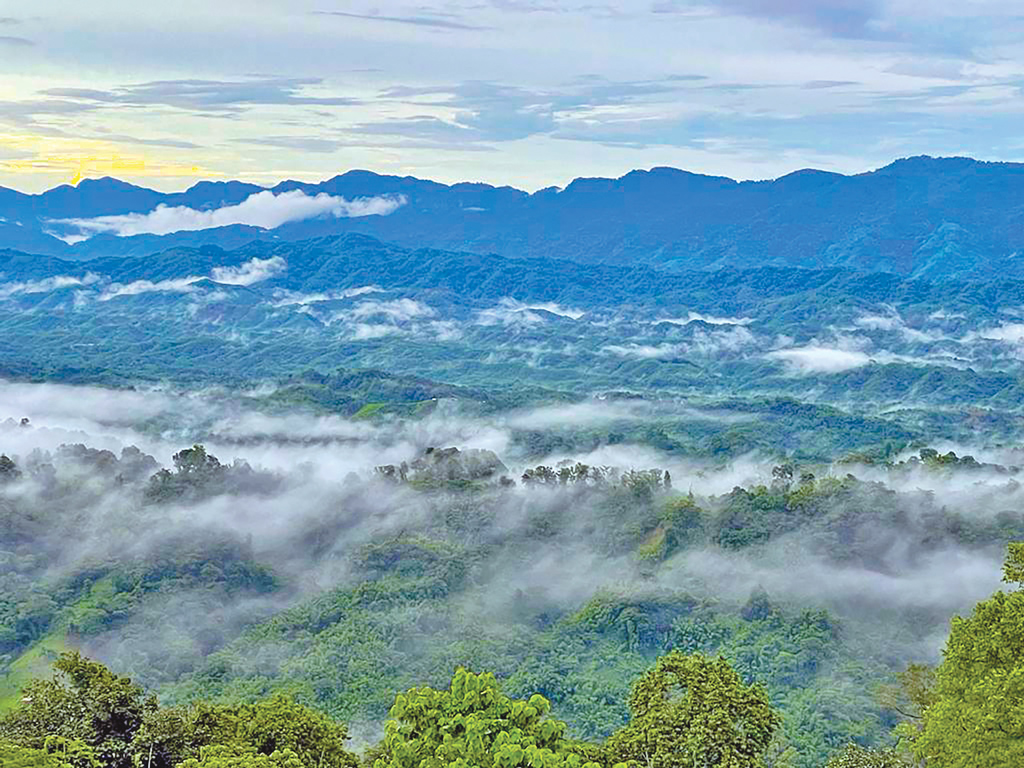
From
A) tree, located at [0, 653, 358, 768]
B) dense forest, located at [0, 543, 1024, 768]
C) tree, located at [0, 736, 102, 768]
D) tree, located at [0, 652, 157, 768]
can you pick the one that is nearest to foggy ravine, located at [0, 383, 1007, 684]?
tree, located at [0, 652, 157, 768]

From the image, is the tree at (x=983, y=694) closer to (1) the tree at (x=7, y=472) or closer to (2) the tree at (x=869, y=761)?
(2) the tree at (x=869, y=761)

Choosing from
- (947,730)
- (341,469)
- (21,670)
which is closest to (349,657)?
(21,670)

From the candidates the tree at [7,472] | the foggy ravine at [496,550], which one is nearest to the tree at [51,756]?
Answer: the foggy ravine at [496,550]

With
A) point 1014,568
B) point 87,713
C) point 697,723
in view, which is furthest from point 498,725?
point 1014,568

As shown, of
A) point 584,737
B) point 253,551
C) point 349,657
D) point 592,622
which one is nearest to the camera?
point 584,737

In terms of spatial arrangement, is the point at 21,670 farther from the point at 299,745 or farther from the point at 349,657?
the point at 299,745

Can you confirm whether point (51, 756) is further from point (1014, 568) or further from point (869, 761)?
point (1014, 568)
